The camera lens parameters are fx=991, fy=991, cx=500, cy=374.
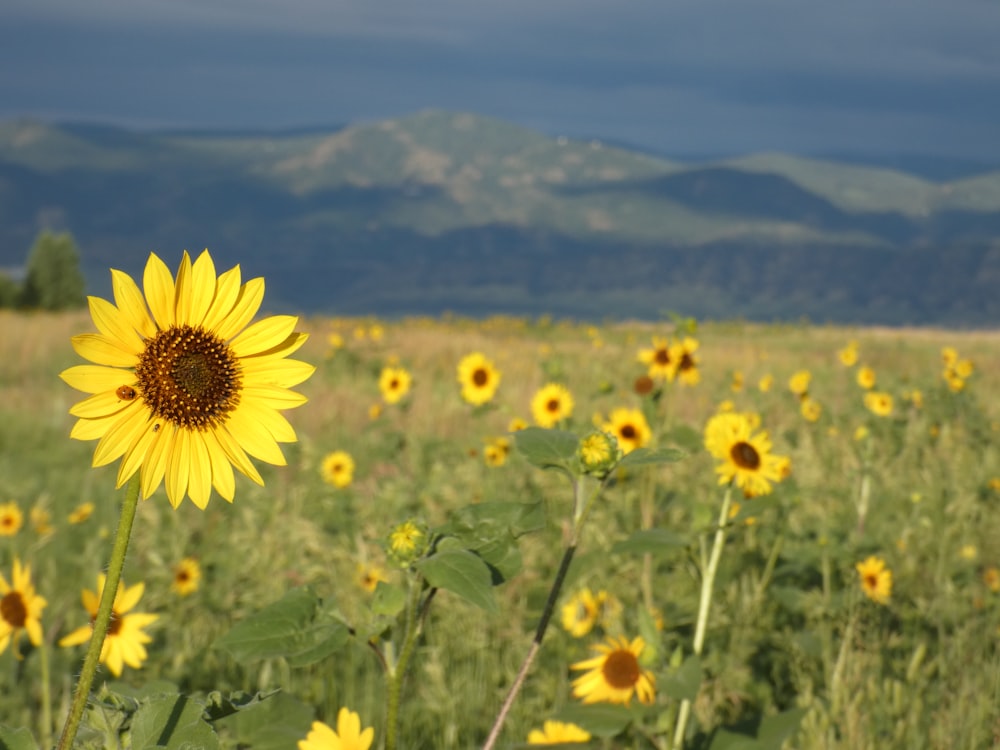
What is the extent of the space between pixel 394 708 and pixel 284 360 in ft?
1.62

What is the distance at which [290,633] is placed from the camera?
52.6 inches

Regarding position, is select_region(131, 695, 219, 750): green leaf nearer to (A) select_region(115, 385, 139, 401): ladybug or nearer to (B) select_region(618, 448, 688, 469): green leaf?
(A) select_region(115, 385, 139, 401): ladybug

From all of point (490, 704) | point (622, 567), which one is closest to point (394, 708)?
point (490, 704)

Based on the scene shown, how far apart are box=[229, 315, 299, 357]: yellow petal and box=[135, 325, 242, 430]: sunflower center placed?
2 cm

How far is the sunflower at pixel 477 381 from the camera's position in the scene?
500cm

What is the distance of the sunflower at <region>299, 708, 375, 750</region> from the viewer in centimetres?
143

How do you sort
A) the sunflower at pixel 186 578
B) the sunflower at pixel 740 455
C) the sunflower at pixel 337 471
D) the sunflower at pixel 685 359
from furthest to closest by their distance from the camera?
the sunflower at pixel 337 471, the sunflower at pixel 685 359, the sunflower at pixel 186 578, the sunflower at pixel 740 455

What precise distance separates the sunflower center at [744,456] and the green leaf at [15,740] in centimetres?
180

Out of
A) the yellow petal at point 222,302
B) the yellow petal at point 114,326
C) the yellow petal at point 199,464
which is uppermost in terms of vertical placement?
the yellow petal at point 222,302

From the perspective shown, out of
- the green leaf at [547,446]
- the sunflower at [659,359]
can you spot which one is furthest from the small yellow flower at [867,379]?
the green leaf at [547,446]

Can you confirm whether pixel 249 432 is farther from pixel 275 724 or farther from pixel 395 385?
pixel 395 385

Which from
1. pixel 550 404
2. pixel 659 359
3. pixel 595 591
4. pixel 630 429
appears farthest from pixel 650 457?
Answer: pixel 659 359

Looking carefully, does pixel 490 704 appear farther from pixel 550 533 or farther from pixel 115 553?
pixel 115 553

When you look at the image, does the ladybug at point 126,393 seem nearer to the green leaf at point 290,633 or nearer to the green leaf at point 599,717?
the green leaf at point 290,633
